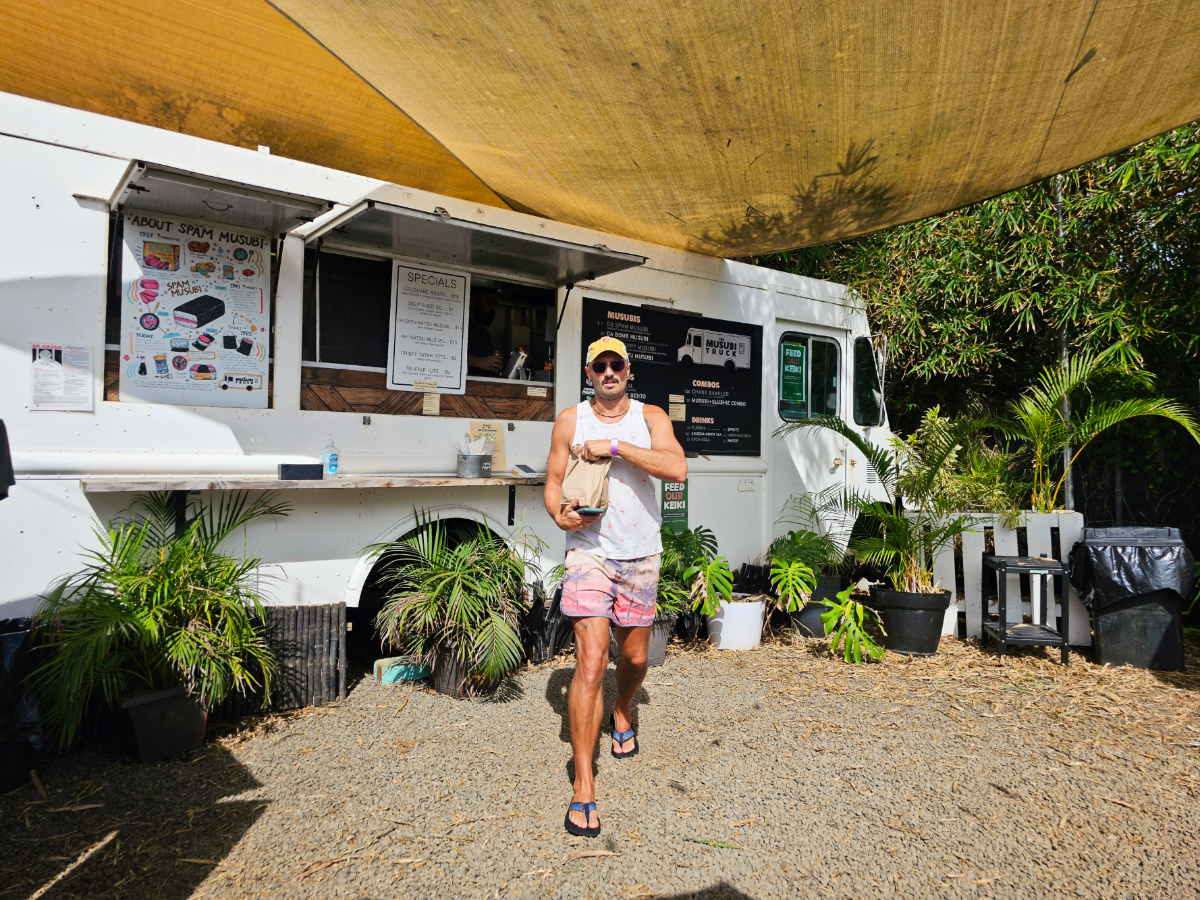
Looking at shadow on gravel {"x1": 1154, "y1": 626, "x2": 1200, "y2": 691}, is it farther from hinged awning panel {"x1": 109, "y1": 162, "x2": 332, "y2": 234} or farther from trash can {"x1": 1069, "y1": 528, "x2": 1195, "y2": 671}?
hinged awning panel {"x1": 109, "y1": 162, "x2": 332, "y2": 234}

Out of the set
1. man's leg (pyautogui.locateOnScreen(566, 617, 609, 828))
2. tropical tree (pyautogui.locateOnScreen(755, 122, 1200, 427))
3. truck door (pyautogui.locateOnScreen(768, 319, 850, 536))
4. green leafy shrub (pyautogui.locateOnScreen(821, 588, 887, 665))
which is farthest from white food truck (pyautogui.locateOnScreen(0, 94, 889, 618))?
tropical tree (pyautogui.locateOnScreen(755, 122, 1200, 427))

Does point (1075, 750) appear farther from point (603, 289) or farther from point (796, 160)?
point (603, 289)

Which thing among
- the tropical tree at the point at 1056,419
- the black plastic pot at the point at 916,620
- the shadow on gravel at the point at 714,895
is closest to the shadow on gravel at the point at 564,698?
the shadow on gravel at the point at 714,895

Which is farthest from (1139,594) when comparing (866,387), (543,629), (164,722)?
(164,722)

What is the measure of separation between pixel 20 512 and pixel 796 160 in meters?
4.16

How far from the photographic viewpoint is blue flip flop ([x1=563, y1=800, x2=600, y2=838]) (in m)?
2.79

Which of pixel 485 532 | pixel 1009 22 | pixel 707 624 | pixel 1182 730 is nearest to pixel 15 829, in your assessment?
pixel 485 532

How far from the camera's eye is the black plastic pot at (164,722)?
3.28m

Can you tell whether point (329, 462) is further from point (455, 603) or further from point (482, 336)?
point (482, 336)

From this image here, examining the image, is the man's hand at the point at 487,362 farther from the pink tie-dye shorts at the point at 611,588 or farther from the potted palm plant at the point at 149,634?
the pink tie-dye shorts at the point at 611,588

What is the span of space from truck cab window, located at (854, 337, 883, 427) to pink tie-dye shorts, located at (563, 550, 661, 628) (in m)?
4.02

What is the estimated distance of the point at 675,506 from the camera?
548 cm

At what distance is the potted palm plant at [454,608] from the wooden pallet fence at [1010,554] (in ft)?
11.0

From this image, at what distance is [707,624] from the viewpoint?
549 centimetres
